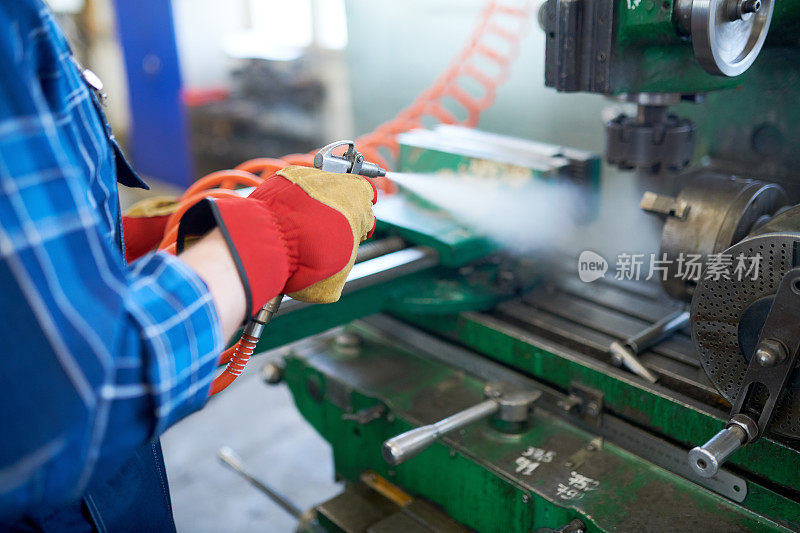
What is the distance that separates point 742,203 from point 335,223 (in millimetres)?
666

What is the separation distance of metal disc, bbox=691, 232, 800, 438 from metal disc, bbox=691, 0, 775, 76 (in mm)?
299

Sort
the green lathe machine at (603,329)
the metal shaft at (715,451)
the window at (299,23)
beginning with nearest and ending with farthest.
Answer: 1. the metal shaft at (715,451)
2. the green lathe machine at (603,329)
3. the window at (299,23)

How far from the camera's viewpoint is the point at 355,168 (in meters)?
0.95

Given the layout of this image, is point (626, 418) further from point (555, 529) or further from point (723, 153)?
point (723, 153)

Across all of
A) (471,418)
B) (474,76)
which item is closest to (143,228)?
(471,418)

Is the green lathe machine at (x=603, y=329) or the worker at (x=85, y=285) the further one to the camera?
the green lathe machine at (x=603, y=329)

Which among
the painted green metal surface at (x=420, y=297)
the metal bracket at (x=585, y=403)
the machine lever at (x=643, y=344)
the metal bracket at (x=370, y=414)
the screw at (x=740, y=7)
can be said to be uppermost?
the screw at (x=740, y=7)

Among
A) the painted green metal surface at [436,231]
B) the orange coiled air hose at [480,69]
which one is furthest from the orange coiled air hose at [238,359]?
the orange coiled air hose at [480,69]

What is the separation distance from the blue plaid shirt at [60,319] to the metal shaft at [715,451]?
2.01ft

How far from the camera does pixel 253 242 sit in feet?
2.49

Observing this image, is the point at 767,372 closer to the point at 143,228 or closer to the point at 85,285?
the point at 85,285

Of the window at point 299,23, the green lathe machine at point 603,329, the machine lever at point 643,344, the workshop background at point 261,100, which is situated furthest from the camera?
the window at point 299,23

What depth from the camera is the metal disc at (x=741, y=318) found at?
90 cm

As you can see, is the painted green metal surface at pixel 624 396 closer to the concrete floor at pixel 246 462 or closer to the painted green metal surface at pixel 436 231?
the painted green metal surface at pixel 436 231
